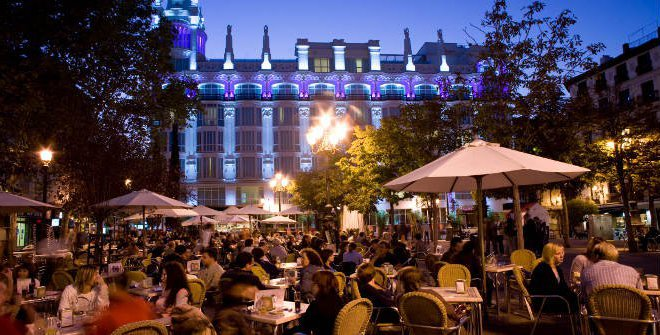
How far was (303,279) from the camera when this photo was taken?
→ 8422mm

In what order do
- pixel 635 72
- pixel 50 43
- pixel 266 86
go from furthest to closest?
pixel 266 86 → pixel 635 72 → pixel 50 43

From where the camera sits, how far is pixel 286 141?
5734cm

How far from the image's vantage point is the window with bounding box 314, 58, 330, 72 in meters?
60.2

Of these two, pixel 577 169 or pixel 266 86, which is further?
pixel 266 86

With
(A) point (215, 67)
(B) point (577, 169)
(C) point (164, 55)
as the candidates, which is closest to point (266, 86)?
(A) point (215, 67)

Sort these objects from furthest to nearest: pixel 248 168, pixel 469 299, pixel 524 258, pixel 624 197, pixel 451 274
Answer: pixel 248 168 < pixel 624 197 < pixel 524 258 < pixel 451 274 < pixel 469 299

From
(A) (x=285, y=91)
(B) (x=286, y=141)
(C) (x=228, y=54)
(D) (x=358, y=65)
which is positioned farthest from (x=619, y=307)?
(D) (x=358, y=65)

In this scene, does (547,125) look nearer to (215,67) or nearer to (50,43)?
(50,43)

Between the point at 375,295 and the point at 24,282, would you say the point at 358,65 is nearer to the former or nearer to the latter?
the point at 24,282

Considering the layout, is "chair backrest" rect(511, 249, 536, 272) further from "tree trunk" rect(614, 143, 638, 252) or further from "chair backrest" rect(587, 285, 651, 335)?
"tree trunk" rect(614, 143, 638, 252)

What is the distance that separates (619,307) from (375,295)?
110 inches

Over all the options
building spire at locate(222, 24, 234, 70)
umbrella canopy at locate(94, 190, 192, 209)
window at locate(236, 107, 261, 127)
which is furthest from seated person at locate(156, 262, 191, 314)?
building spire at locate(222, 24, 234, 70)

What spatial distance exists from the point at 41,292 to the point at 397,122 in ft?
57.5

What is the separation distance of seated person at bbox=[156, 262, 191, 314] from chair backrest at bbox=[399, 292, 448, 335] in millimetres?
2587
